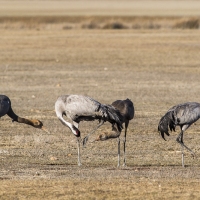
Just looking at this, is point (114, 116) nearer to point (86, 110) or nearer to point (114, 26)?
point (86, 110)

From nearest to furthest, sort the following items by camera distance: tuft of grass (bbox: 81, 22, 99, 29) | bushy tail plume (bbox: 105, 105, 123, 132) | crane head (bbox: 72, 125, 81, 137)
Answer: crane head (bbox: 72, 125, 81, 137)
bushy tail plume (bbox: 105, 105, 123, 132)
tuft of grass (bbox: 81, 22, 99, 29)

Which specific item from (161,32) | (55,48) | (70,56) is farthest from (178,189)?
(161,32)

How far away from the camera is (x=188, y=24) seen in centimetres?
5322

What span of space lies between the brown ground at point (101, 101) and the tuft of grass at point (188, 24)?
571 cm

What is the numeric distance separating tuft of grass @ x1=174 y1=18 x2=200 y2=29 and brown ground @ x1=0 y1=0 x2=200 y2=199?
571 cm

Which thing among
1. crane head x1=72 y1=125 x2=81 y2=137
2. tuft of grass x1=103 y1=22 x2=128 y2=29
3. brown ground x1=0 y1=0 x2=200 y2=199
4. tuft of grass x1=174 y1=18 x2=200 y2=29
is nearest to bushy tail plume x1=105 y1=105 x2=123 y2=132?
crane head x1=72 y1=125 x2=81 y2=137

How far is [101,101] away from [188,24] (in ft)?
111

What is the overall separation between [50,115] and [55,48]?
20.1 meters

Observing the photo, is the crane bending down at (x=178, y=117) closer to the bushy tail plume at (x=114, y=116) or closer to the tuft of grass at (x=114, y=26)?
the bushy tail plume at (x=114, y=116)

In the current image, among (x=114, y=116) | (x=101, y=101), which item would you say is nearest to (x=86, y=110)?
(x=114, y=116)

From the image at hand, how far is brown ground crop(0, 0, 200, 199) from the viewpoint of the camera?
10036 millimetres

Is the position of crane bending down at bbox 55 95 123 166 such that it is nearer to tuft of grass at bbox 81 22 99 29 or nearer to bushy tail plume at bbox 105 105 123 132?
bushy tail plume at bbox 105 105 123 132

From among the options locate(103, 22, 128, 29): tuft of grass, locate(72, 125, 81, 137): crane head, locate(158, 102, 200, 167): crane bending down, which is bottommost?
locate(72, 125, 81, 137): crane head

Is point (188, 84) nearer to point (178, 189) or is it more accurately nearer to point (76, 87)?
point (76, 87)
